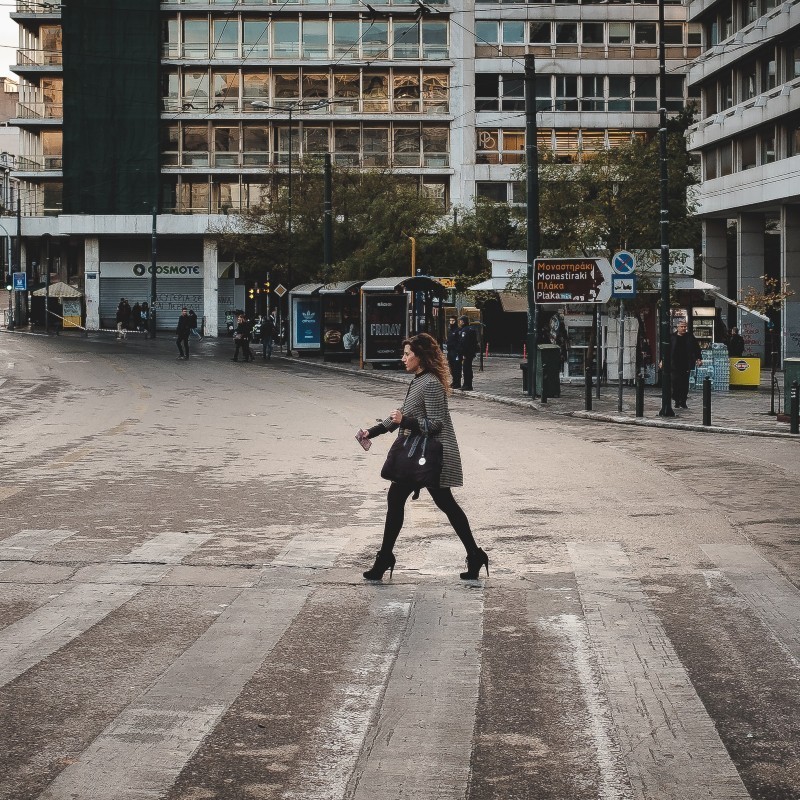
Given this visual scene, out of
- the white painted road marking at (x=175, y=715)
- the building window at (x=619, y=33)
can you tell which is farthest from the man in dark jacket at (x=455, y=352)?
the building window at (x=619, y=33)

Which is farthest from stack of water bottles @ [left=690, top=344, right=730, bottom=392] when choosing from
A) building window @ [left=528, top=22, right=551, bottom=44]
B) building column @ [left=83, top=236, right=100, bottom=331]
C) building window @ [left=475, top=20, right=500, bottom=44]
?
building column @ [left=83, top=236, right=100, bottom=331]

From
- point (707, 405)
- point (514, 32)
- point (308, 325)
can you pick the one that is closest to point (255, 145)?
point (514, 32)

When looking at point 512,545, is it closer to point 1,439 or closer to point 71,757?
point 71,757

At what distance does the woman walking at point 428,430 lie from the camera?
9.36 m

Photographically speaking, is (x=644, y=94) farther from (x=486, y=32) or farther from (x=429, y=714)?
(x=429, y=714)

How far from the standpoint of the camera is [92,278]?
80750 millimetres

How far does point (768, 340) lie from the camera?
51844 mm

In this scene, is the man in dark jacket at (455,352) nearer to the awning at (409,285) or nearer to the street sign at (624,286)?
the street sign at (624,286)

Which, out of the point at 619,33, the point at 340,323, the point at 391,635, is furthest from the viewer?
the point at 619,33

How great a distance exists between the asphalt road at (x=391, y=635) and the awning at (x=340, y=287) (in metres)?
31.8

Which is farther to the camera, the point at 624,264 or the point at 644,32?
the point at 644,32

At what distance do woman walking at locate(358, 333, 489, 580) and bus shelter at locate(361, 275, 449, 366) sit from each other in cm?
3458

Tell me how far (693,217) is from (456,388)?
24372mm

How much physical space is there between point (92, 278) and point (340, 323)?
34.6m
